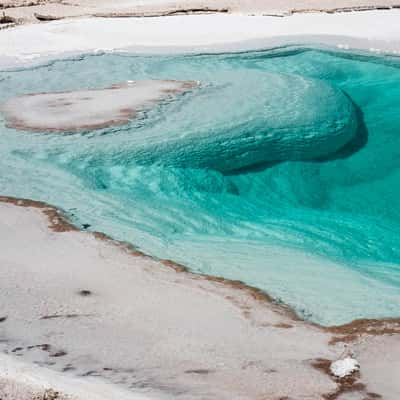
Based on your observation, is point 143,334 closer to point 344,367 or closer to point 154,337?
point 154,337

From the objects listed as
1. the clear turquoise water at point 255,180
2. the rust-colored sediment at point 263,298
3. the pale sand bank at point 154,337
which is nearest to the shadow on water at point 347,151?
the clear turquoise water at point 255,180

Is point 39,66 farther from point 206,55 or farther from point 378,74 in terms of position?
point 378,74

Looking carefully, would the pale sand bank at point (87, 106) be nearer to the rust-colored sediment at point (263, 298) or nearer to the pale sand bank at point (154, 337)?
the rust-colored sediment at point (263, 298)

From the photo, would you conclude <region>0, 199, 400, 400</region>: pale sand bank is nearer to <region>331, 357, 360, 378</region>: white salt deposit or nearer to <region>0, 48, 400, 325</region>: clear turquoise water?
<region>331, 357, 360, 378</region>: white salt deposit

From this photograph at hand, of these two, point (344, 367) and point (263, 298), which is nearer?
point (344, 367)

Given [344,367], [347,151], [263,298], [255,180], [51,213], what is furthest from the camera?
[347,151]

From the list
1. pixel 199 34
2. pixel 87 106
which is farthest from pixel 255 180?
pixel 199 34
